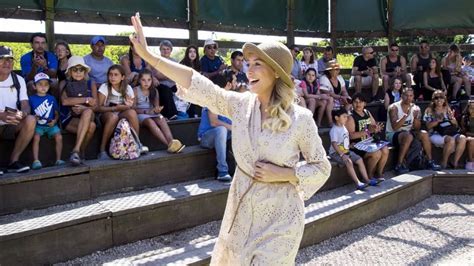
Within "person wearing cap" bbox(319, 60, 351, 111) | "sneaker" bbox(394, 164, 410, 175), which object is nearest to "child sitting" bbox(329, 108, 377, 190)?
"person wearing cap" bbox(319, 60, 351, 111)

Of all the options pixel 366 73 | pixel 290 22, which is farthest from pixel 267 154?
pixel 290 22

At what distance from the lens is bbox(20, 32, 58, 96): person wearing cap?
18.1 ft

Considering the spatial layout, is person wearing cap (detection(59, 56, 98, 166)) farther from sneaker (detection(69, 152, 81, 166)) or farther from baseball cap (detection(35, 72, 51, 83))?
baseball cap (detection(35, 72, 51, 83))

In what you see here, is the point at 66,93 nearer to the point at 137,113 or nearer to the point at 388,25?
the point at 137,113

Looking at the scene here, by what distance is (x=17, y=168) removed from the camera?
4484 mm

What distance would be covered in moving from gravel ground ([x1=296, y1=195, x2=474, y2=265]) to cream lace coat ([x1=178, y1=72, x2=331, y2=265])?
2384 mm

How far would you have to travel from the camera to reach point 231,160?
5.80 m

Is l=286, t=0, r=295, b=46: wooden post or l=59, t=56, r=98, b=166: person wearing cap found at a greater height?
l=286, t=0, r=295, b=46: wooden post

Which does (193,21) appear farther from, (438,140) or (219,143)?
(438,140)

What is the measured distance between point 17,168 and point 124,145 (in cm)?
106

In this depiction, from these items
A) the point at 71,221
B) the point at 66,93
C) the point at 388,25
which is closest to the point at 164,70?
the point at 71,221

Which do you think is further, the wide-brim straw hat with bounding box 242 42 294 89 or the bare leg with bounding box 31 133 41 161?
the bare leg with bounding box 31 133 41 161

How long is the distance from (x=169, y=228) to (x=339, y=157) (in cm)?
287

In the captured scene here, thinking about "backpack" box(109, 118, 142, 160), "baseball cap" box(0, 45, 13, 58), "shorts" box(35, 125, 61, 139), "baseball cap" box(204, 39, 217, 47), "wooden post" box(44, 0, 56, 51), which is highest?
"wooden post" box(44, 0, 56, 51)
